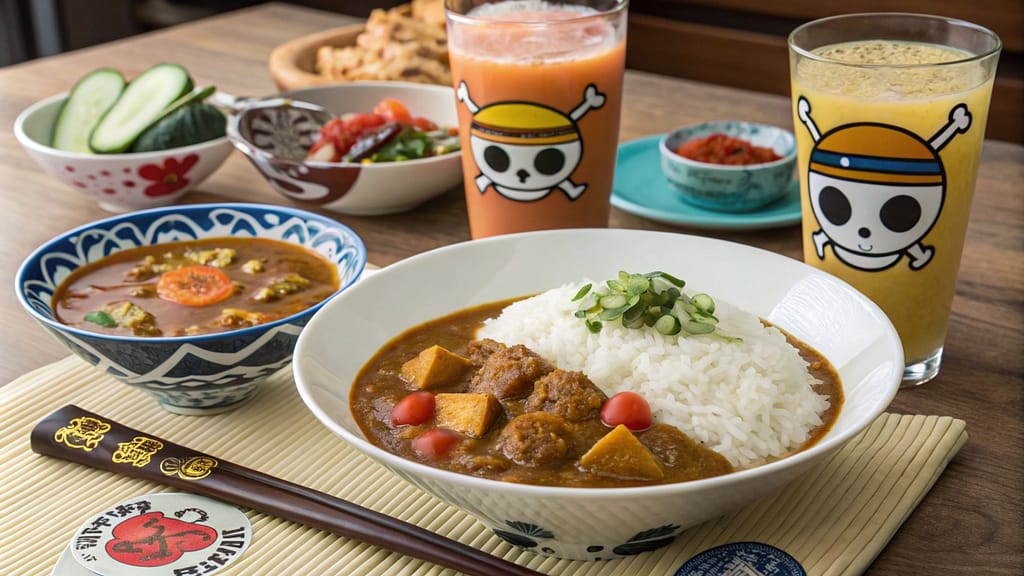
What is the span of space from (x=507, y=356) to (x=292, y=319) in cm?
36

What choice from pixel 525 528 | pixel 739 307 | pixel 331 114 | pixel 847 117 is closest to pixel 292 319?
pixel 525 528

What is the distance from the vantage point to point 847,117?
1581 mm

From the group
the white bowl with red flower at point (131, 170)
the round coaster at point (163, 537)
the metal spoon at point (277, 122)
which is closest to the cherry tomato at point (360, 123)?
the metal spoon at point (277, 122)

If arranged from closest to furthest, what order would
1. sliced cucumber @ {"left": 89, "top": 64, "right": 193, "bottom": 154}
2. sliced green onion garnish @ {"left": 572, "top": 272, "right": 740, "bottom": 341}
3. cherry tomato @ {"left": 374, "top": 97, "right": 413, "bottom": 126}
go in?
sliced green onion garnish @ {"left": 572, "top": 272, "right": 740, "bottom": 341}, sliced cucumber @ {"left": 89, "top": 64, "right": 193, "bottom": 154}, cherry tomato @ {"left": 374, "top": 97, "right": 413, "bottom": 126}

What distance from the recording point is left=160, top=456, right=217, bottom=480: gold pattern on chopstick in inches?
56.4

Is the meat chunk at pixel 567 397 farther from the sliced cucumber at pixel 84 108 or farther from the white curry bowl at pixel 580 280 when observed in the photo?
the sliced cucumber at pixel 84 108

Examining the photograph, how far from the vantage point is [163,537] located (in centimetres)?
134

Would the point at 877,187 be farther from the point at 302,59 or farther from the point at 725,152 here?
the point at 302,59

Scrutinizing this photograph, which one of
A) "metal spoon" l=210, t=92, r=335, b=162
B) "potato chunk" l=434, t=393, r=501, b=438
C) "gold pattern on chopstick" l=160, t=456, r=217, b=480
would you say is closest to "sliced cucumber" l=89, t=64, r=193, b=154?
"metal spoon" l=210, t=92, r=335, b=162

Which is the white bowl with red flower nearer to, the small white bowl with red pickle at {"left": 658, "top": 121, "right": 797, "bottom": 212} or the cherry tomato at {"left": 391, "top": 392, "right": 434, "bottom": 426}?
the small white bowl with red pickle at {"left": 658, "top": 121, "right": 797, "bottom": 212}

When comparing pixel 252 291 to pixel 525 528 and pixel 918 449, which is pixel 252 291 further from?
pixel 918 449

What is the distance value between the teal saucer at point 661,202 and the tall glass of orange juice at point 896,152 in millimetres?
451

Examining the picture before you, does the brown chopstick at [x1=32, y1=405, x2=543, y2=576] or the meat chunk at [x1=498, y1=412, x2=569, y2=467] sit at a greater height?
the meat chunk at [x1=498, y1=412, x2=569, y2=467]

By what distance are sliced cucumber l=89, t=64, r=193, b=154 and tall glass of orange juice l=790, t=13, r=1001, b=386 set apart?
5.14ft
